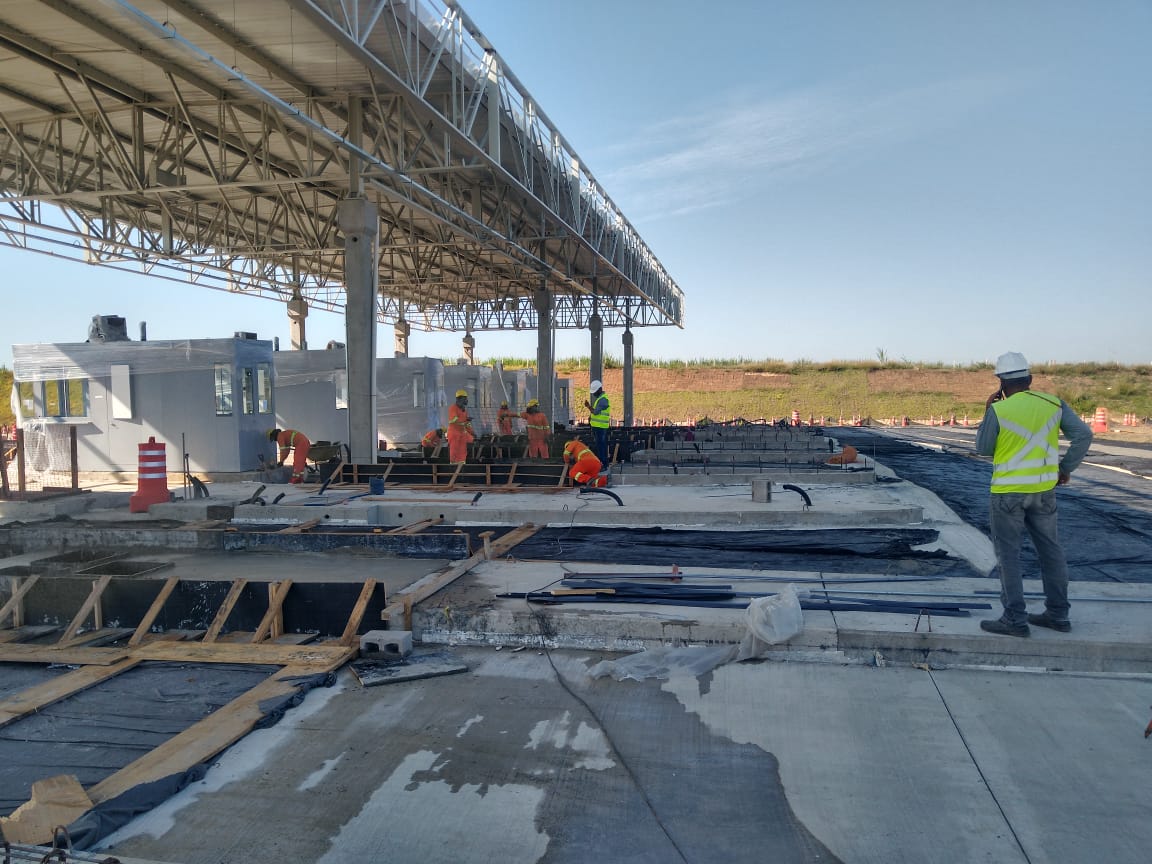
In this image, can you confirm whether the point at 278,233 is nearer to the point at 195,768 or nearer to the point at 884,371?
the point at 195,768

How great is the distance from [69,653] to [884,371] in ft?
232

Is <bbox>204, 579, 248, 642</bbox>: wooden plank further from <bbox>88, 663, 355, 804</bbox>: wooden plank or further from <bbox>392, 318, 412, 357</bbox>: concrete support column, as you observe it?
<bbox>392, 318, 412, 357</bbox>: concrete support column

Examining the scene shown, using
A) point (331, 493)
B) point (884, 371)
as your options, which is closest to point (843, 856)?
point (331, 493)

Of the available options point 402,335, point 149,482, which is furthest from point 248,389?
point 402,335

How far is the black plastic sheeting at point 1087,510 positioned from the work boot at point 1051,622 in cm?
210

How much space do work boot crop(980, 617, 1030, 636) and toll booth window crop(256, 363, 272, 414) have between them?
17.3 m

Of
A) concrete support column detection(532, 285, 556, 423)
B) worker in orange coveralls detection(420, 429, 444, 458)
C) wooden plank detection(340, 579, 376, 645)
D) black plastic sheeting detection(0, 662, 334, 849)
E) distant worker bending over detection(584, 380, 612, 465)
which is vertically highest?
concrete support column detection(532, 285, 556, 423)

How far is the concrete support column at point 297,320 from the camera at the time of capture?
97.8 ft

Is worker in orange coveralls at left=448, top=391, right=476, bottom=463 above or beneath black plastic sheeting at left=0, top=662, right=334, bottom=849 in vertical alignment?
above

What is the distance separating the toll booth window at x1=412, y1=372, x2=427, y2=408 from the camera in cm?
2481

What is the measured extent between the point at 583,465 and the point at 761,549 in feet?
15.5

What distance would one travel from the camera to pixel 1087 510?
38.5 feet

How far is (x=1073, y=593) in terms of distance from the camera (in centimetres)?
641

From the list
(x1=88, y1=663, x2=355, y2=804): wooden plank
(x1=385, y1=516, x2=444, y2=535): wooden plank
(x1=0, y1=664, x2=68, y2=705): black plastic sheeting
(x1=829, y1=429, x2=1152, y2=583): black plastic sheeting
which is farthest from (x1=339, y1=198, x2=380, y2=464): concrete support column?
(x1=88, y1=663, x2=355, y2=804): wooden plank
